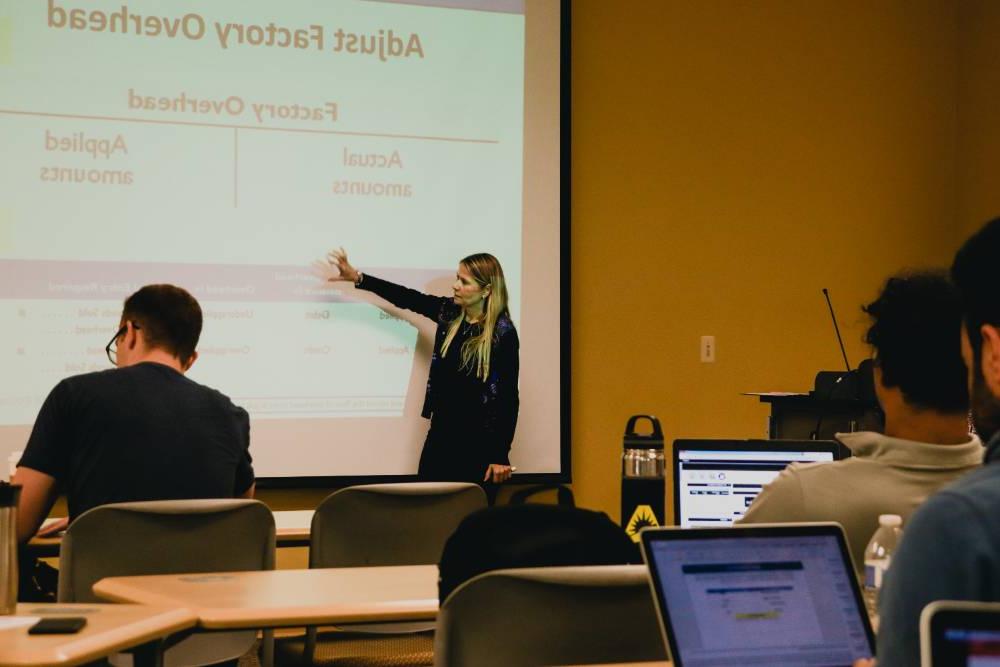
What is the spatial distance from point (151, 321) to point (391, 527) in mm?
876

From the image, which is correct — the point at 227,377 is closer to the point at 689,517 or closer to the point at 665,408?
the point at 665,408

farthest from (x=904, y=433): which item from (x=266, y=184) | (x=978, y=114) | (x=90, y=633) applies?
(x=978, y=114)

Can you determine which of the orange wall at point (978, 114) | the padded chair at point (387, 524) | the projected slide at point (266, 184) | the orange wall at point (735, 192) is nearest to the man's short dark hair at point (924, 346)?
the padded chair at point (387, 524)

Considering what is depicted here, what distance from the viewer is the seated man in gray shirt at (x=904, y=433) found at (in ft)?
5.70

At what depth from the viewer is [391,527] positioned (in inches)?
125

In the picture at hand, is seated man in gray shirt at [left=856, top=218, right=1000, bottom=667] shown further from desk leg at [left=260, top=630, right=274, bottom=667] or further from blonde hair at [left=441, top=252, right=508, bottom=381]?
blonde hair at [left=441, top=252, right=508, bottom=381]

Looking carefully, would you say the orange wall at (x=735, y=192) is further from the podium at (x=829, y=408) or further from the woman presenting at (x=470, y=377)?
the podium at (x=829, y=408)

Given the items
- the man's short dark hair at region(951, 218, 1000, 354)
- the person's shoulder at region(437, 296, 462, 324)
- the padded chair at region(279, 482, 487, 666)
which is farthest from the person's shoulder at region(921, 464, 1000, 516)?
the person's shoulder at region(437, 296, 462, 324)

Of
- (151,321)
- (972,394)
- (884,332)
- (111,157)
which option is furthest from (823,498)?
(111,157)

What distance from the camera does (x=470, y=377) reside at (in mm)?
4703

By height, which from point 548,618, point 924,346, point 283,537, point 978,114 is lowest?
point 283,537

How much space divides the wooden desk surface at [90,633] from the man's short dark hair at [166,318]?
1048mm

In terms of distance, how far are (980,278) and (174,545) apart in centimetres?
215

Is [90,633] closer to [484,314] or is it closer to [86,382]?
[86,382]
